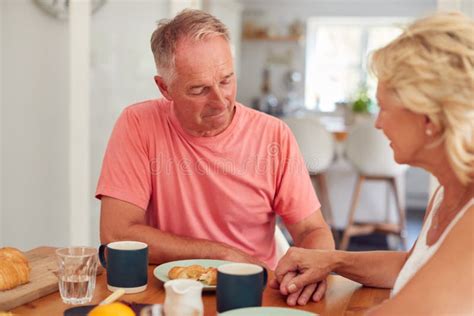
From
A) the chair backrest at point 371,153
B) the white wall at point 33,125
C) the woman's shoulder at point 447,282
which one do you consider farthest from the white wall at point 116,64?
the woman's shoulder at point 447,282

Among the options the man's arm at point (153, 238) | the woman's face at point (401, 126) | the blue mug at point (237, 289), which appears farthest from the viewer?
the man's arm at point (153, 238)

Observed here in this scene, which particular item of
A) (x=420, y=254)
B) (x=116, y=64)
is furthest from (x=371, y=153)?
(x=420, y=254)

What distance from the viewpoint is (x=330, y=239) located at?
1.91 metres

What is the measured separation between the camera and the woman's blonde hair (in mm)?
1079

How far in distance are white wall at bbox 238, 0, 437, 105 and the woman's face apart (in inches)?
284

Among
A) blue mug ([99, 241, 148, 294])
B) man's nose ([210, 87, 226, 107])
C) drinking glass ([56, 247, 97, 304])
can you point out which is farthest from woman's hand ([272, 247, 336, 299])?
man's nose ([210, 87, 226, 107])

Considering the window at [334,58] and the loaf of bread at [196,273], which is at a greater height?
the window at [334,58]

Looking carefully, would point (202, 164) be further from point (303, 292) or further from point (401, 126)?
point (401, 126)

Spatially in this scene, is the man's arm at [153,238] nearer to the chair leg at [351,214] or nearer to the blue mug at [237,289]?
the blue mug at [237,289]

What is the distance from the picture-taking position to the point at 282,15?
838 centimetres

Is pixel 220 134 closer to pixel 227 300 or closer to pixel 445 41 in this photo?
pixel 227 300

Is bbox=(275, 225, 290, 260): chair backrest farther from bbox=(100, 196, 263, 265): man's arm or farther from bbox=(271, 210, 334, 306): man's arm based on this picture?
bbox=(100, 196, 263, 265): man's arm

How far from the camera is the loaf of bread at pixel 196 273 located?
4.81ft

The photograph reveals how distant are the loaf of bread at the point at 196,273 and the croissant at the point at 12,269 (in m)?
0.31
